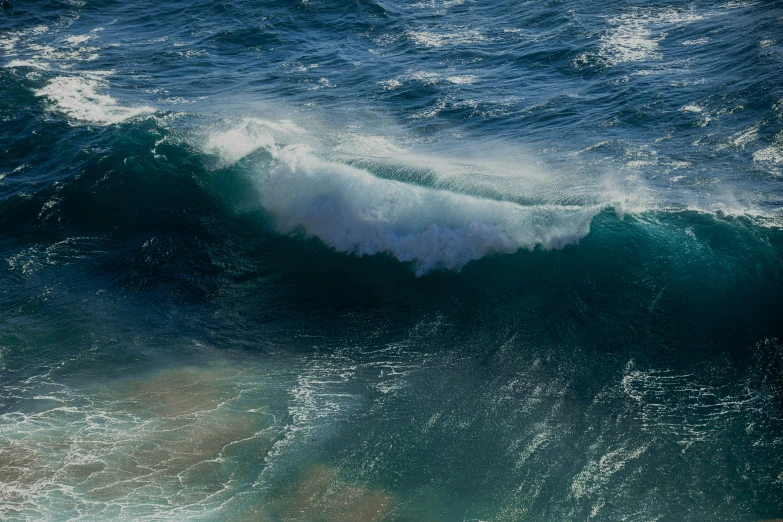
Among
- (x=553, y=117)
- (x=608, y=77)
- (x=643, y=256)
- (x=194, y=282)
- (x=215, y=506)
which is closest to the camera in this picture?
(x=215, y=506)

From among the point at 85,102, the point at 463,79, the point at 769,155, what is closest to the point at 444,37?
the point at 463,79

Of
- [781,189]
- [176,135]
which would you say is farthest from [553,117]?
[176,135]

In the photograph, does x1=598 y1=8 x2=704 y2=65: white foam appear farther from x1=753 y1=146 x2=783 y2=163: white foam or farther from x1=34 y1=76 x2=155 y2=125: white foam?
x1=34 y1=76 x2=155 y2=125: white foam

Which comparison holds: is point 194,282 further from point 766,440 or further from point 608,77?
point 608,77

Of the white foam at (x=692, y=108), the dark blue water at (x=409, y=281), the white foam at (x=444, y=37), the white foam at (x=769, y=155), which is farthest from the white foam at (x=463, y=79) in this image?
the white foam at (x=769, y=155)

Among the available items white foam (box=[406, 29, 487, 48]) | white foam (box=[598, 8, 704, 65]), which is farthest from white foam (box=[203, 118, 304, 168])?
white foam (box=[598, 8, 704, 65])

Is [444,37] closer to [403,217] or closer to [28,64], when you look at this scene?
[403,217]
